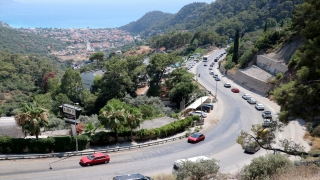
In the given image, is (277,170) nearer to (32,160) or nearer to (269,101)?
(32,160)

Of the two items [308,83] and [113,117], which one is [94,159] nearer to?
[113,117]

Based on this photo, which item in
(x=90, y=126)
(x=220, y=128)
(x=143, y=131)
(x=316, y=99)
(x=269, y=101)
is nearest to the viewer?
(x=316, y=99)

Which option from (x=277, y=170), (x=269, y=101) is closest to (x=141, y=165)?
(x=277, y=170)

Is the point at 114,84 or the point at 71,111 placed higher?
the point at 71,111

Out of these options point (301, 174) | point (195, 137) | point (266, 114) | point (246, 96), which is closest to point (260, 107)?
point (266, 114)

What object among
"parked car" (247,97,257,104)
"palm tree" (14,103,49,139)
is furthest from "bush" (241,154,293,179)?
"parked car" (247,97,257,104)

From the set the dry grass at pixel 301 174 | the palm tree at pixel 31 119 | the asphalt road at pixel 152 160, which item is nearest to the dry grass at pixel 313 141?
the asphalt road at pixel 152 160
